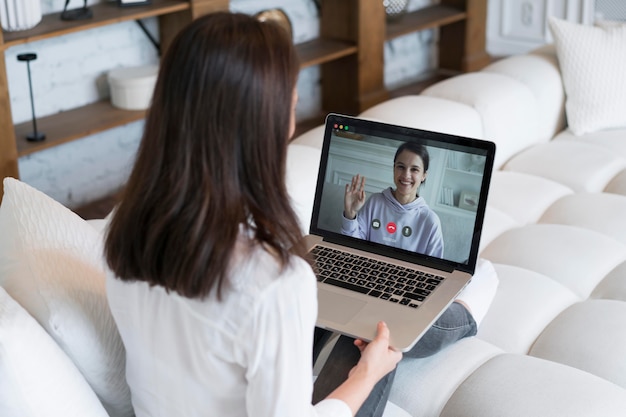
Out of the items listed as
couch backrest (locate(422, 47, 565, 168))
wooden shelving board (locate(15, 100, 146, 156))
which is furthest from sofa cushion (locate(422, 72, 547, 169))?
wooden shelving board (locate(15, 100, 146, 156))

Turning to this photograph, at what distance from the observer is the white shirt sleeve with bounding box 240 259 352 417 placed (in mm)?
1023

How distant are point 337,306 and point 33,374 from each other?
0.51 meters

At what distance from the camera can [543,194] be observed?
2375 millimetres

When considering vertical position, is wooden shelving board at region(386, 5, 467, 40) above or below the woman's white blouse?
below

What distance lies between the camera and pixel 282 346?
1035 millimetres

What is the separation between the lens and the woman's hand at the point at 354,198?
1.65 metres

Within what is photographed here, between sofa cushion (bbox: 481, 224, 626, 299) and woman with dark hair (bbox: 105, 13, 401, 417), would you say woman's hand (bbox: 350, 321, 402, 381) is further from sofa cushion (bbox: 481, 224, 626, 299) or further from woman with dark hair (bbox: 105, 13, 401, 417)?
sofa cushion (bbox: 481, 224, 626, 299)

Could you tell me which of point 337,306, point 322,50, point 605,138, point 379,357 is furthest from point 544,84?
point 379,357

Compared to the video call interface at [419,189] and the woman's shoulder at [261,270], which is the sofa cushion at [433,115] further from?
the woman's shoulder at [261,270]

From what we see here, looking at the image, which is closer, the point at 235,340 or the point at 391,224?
the point at 235,340

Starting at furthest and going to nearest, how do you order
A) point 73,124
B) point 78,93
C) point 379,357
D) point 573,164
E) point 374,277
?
1. point 78,93
2. point 73,124
3. point 573,164
4. point 374,277
5. point 379,357

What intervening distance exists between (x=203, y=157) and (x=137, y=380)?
0.39m

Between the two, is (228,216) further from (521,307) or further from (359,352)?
(521,307)

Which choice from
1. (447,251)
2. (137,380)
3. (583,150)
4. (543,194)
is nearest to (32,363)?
(137,380)
